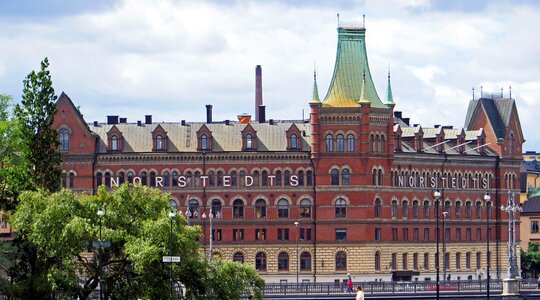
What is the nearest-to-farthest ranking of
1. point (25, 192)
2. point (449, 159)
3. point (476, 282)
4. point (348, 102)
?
point (25, 192), point (476, 282), point (348, 102), point (449, 159)

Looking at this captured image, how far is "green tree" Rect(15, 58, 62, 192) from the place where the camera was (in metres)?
128

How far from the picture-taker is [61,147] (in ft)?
570

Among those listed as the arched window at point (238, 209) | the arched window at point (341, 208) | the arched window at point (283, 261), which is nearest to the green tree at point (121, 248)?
the arched window at point (341, 208)

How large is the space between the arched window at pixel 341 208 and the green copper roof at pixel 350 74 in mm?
8675

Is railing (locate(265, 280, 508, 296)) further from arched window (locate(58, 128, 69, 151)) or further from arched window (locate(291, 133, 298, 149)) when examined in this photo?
arched window (locate(58, 128, 69, 151))

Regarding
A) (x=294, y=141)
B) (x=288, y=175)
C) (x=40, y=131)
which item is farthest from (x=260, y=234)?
(x=40, y=131)

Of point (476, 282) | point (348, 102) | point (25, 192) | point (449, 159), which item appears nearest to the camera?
point (25, 192)

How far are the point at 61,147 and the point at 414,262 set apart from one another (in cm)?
3478

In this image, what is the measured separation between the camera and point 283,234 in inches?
6890

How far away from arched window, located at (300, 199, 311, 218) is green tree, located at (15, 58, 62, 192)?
48.8 m

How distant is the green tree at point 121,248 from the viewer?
115 m

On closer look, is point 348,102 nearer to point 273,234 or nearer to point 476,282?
point 273,234

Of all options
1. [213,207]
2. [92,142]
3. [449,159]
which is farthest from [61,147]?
[449,159]

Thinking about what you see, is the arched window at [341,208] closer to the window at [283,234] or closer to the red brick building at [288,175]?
the red brick building at [288,175]
